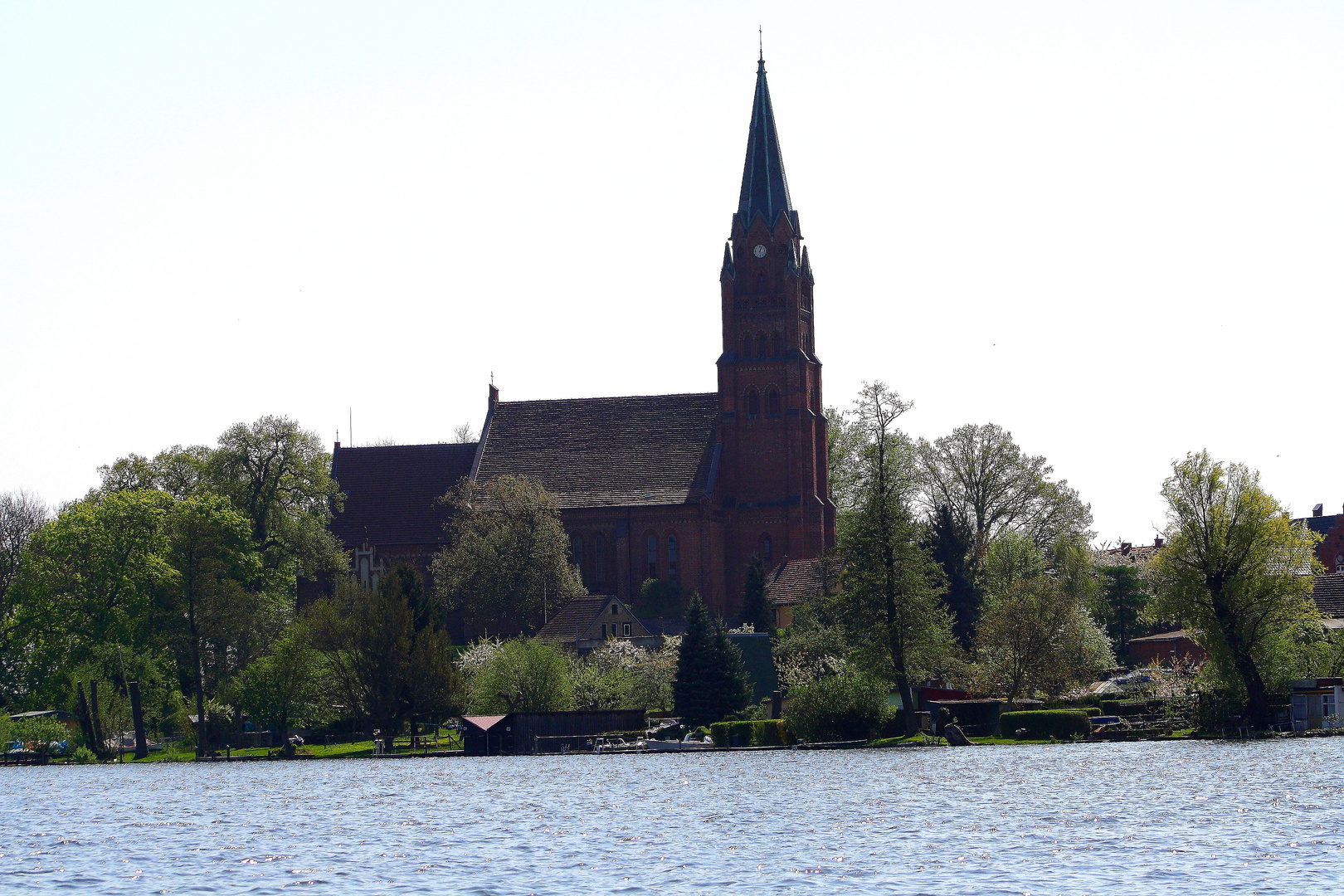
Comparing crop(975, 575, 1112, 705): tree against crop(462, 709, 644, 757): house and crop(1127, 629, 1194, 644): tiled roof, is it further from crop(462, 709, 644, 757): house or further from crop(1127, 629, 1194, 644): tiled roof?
crop(462, 709, 644, 757): house

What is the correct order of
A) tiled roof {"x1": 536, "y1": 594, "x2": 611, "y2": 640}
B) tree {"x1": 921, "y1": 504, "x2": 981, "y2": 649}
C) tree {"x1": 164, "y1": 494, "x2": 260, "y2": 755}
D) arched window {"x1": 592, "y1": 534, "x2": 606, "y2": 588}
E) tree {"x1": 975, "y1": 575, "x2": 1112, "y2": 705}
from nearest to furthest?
tree {"x1": 975, "y1": 575, "x2": 1112, "y2": 705}
tree {"x1": 164, "y1": 494, "x2": 260, "y2": 755}
tree {"x1": 921, "y1": 504, "x2": 981, "y2": 649}
tiled roof {"x1": 536, "y1": 594, "x2": 611, "y2": 640}
arched window {"x1": 592, "y1": 534, "x2": 606, "y2": 588}

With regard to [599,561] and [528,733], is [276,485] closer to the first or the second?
[599,561]

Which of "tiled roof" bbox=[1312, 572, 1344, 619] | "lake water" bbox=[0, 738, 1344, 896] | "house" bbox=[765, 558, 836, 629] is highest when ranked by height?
"house" bbox=[765, 558, 836, 629]

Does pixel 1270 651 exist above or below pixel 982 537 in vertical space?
below

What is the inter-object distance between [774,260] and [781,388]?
9161 millimetres

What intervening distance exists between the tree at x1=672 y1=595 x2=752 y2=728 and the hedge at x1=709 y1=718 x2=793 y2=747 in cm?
326

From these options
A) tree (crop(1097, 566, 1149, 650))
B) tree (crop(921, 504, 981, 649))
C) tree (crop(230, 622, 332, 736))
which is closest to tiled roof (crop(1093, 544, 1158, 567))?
tree (crop(1097, 566, 1149, 650))

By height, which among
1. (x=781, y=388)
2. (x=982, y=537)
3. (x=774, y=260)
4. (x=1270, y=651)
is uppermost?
(x=774, y=260)

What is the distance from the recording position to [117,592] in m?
85.3

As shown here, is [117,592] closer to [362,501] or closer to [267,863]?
[362,501]

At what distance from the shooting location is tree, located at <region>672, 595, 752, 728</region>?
73500 mm

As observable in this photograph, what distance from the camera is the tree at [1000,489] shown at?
115938mm

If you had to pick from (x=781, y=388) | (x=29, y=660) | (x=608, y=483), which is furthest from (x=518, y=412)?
(x=29, y=660)

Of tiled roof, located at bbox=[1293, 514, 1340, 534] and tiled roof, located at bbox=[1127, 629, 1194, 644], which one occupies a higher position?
tiled roof, located at bbox=[1293, 514, 1340, 534]
